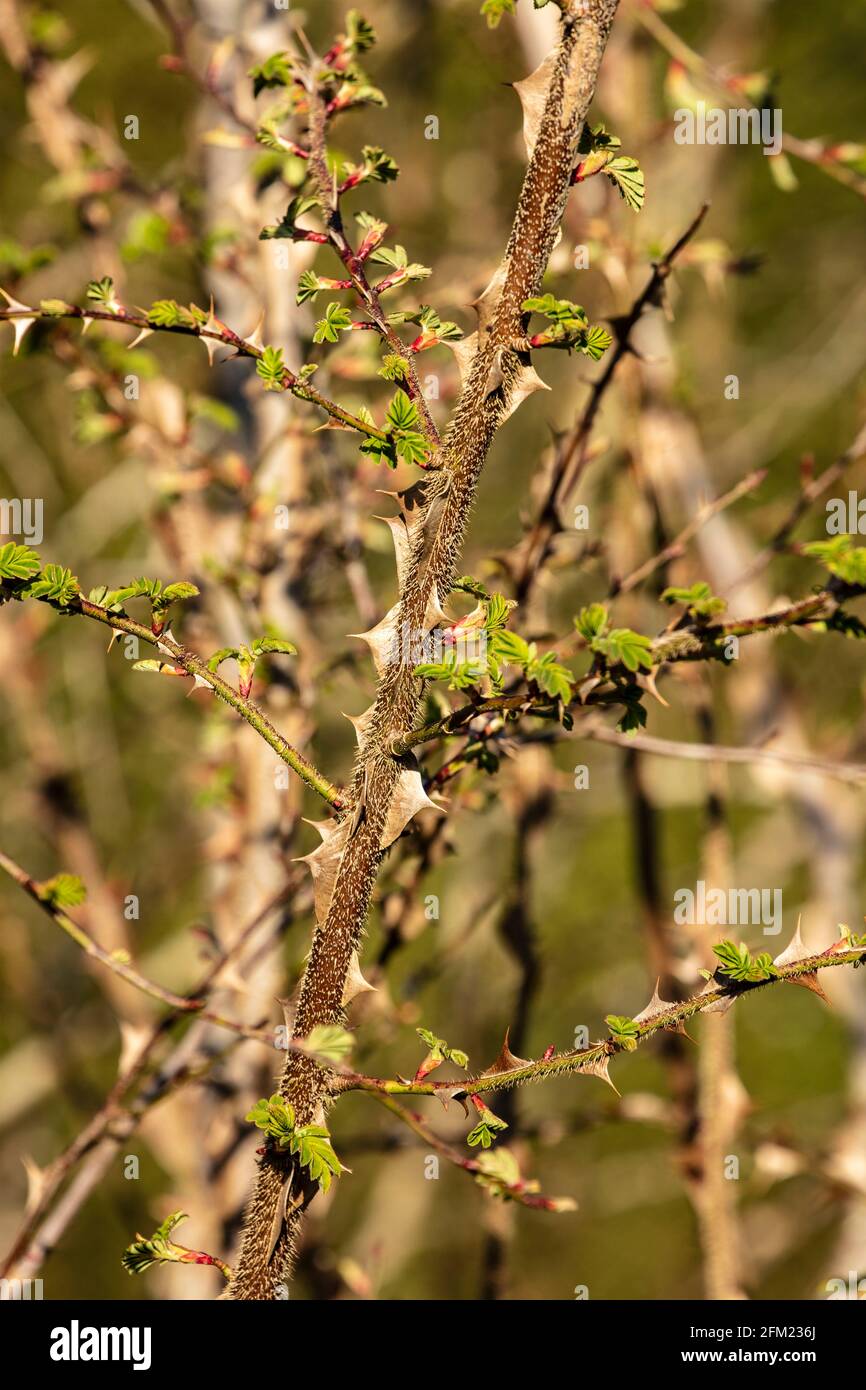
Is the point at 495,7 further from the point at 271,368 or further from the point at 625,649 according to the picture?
the point at 625,649

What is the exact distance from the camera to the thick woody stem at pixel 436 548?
1.21m

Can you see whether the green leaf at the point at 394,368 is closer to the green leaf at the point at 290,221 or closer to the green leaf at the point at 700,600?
the green leaf at the point at 290,221

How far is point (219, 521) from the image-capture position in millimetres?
2775

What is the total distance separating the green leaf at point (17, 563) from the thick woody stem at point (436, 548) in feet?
1.37

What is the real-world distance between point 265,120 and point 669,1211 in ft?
27.9

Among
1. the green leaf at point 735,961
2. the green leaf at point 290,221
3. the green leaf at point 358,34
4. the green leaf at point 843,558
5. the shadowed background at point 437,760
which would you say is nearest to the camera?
the green leaf at point 843,558

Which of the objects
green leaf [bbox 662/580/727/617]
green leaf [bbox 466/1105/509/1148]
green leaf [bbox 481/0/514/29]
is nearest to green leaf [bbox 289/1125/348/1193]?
green leaf [bbox 466/1105/509/1148]

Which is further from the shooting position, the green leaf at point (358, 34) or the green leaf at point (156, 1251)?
the green leaf at point (358, 34)

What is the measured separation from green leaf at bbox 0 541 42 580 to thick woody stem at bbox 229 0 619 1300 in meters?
0.42

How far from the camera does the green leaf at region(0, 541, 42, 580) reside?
46.2 inches

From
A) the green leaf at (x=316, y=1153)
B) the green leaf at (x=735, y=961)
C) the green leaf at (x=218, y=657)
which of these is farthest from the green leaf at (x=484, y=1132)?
the green leaf at (x=218, y=657)

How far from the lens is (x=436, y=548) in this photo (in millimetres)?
1242

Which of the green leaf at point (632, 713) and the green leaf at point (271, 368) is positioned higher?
A: the green leaf at point (271, 368)

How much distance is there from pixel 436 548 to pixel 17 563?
472mm
